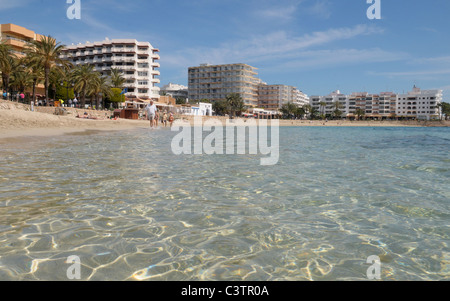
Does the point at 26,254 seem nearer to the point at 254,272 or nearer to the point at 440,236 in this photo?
the point at 254,272

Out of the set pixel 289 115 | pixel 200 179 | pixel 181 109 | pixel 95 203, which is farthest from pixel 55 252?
pixel 289 115

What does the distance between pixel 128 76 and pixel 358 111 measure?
117 meters

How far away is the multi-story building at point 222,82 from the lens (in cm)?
14988

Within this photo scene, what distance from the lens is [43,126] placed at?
90.5ft

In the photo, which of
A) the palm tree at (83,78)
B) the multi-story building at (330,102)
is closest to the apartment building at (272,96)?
the multi-story building at (330,102)

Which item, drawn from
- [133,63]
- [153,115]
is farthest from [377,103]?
[153,115]

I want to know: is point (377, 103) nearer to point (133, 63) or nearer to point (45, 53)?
point (133, 63)

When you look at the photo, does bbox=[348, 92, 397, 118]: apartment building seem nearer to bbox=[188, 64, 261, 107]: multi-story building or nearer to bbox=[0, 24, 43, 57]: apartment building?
bbox=[188, 64, 261, 107]: multi-story building

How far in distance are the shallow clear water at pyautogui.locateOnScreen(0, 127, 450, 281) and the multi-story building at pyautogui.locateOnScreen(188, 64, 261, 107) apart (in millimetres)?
142850

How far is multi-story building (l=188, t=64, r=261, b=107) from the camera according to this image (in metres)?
150

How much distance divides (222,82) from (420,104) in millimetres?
107659

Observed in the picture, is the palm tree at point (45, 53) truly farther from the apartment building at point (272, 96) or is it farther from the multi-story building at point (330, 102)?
the multi-story building at point (330, 102)

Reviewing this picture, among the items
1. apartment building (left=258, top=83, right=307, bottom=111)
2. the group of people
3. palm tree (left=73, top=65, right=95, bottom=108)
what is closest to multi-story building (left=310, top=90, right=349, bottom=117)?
apartment building (left=258, top=83, right=307, bottom=111)

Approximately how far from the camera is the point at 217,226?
4.52m
